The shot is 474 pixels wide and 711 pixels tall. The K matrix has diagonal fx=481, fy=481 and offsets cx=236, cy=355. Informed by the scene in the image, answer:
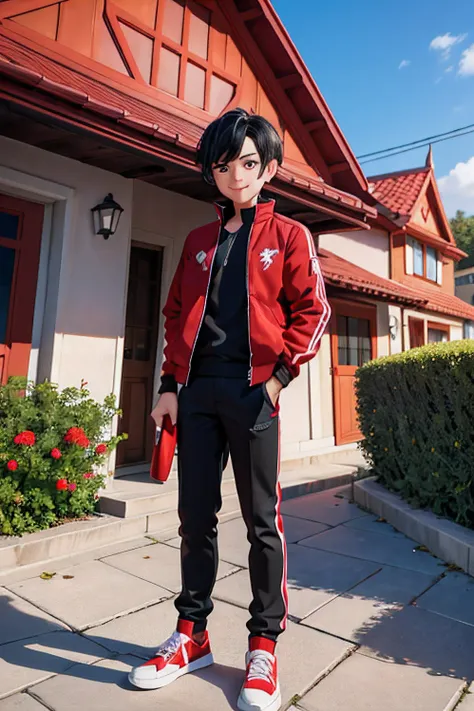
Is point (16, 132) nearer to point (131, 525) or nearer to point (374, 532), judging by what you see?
point (131, 525)

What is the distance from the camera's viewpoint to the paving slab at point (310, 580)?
2721 mm

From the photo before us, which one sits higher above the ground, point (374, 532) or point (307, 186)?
point (307, 186)

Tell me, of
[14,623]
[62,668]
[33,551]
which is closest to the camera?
[62,668]

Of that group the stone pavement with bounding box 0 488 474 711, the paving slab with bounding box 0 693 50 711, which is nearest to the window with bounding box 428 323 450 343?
the stone pavement with bounding box 0 488 474 711

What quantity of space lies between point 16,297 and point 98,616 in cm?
287

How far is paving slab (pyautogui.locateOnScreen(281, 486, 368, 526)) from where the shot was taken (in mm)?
4512

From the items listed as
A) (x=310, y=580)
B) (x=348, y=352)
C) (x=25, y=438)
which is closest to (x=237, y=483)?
(x=310, y=580)

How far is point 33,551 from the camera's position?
3250mm

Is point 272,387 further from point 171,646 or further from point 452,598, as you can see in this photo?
point 452,598

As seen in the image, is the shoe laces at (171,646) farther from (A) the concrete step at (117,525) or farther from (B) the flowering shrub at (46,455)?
(B) the flowering shrub at (46,455)

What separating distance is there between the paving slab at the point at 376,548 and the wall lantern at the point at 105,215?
10.8ft

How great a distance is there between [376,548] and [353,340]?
6.11 meters

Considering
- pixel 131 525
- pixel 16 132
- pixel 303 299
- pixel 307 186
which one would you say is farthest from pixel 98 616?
pixel 307 186

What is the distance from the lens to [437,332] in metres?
13.0
